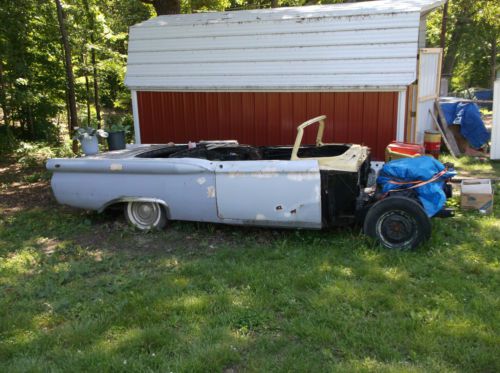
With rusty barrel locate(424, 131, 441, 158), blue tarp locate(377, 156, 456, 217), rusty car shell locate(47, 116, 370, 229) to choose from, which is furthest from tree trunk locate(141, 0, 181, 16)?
blue tarp locate(377, 156, 456, 217)

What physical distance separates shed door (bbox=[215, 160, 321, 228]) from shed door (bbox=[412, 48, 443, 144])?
157 inches

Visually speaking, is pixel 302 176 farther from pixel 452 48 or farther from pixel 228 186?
pixel 452 48

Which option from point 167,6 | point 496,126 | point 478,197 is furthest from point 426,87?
point 167,6

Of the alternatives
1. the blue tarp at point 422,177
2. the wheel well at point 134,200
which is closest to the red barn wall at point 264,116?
the blue tarp at point 422,177

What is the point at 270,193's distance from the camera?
5398 millimetres

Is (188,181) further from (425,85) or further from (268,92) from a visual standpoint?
(425,85)

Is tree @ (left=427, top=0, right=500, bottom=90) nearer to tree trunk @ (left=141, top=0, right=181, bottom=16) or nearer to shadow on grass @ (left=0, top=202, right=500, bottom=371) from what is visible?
tree trunk @ (left=141, top=0, right=181, bottom=16)

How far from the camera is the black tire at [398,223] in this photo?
5.00 meters

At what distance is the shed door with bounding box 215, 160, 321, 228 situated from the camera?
5270mm

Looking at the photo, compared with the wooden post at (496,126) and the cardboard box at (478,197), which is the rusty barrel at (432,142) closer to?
the wooden post at (496,126)

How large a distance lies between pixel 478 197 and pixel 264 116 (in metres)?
3.91

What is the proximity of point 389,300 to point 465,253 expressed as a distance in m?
1.52

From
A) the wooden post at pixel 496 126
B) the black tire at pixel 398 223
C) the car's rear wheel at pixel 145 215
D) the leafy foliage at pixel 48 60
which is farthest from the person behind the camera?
the leafy foliage at pixel 48 60

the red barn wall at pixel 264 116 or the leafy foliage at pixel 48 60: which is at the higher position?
A: the leafy foliage at pixel 48 60
